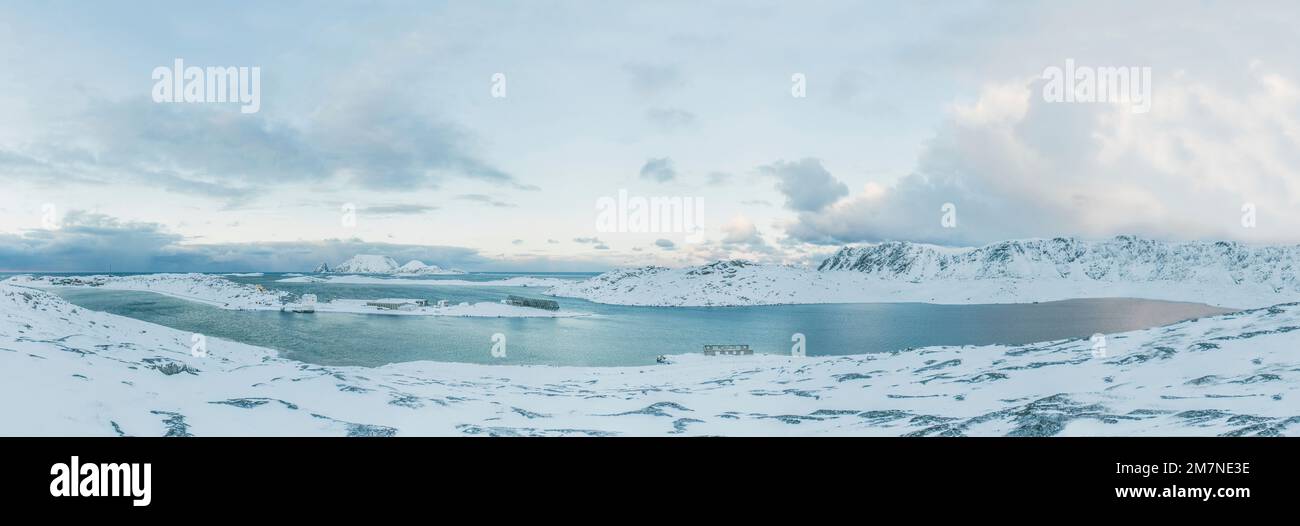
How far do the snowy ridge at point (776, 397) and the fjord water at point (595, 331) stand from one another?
88.6 feet

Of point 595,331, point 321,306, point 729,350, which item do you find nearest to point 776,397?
point 729,350

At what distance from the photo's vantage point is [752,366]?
134 ft

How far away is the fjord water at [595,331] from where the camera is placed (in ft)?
191

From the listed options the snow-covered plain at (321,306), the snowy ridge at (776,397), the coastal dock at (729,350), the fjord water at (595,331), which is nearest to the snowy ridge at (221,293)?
the snow-covered plain at (321,306)

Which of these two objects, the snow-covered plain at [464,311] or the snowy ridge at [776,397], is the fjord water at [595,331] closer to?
the snow-covered plain at [464,311]

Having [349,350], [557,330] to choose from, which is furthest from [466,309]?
[349,350]

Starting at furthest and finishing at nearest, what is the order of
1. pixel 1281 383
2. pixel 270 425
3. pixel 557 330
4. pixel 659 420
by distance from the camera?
pixel 557 330, pixel 659 420, pixel 270 425, pixel 1281 383

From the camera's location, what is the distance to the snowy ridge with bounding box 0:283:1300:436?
46.4 ft

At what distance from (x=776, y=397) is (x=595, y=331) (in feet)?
196

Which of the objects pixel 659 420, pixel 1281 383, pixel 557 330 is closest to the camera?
pixel 1281 383

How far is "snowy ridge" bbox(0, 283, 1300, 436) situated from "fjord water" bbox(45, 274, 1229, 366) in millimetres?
27012

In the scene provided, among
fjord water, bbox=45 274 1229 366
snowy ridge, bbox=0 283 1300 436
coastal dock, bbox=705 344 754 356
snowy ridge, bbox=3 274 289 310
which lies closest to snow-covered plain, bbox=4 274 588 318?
snowy ridge, bbox=3 274 289 310
